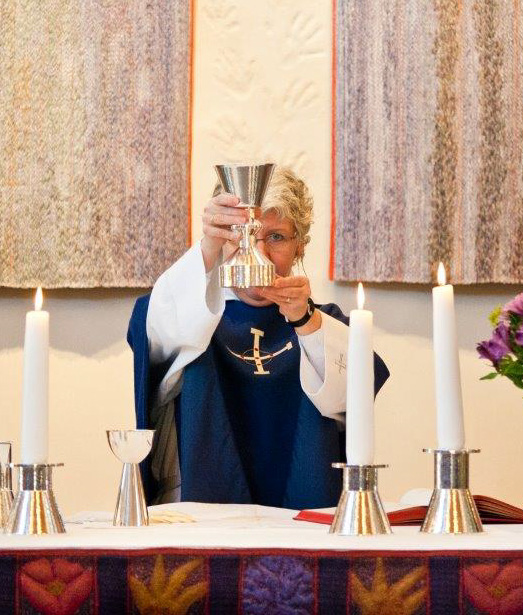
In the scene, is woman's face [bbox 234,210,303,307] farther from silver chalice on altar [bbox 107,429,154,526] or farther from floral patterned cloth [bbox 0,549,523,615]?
floral patterned cloth [bbox 0,549,523,615]

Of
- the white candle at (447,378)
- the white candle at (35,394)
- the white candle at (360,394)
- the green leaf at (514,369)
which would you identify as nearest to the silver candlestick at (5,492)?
the white candle at (35,394)

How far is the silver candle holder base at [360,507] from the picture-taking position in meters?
1.42

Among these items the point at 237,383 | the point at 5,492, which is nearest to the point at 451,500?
the point at 5,492

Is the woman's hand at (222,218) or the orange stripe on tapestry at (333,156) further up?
the orange stripe on tapestry at (333,156)

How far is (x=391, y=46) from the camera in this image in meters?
3.38

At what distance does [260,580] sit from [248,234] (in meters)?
0.70

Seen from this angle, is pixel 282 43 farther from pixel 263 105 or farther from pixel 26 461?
pixel 26 461

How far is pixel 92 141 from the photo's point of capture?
11.1 ft

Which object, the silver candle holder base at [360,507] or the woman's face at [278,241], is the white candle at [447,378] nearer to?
the silver candle holder base at [360,507]

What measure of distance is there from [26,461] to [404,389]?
207 cm

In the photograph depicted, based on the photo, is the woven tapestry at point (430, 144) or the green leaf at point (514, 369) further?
the woven tapestry at point (430, 144)

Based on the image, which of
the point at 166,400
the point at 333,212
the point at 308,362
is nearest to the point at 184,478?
the point at 166,400

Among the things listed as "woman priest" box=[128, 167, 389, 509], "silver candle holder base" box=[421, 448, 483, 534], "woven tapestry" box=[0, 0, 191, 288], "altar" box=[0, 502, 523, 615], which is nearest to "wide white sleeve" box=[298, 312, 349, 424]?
"woman priest" box=[128, 167, 389, 509]

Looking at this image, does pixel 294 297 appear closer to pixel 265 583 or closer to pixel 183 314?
pixel 183 314
